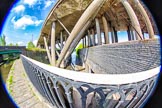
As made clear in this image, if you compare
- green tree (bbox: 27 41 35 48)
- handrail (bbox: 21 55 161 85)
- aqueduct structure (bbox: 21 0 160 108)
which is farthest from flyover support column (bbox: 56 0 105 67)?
handrail (bbox: 21 55 161 85)

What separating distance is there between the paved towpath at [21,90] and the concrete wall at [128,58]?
50 centimetres

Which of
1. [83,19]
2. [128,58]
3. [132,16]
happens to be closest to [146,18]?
[132,16]

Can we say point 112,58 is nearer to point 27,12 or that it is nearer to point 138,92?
point 138,92

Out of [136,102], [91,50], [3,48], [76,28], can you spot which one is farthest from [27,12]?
[136,102]

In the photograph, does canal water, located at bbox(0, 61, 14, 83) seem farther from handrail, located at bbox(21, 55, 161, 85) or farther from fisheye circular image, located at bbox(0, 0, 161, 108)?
handrail, located at bbox(21, 55, 161, 85)

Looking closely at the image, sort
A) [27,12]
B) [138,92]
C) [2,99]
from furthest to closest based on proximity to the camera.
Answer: [2,99] → [27,12] → [138,92]

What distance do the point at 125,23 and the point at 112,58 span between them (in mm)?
365

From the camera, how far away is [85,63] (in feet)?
3.97

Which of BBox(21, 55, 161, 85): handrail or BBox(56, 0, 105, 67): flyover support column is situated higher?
BBox(56, 0, 105, 67): flyover support column

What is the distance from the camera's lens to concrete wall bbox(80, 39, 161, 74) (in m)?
0.96

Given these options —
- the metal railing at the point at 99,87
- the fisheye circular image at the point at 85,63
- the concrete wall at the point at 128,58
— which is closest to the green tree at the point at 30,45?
the fisheye circular image at the point at 85,63

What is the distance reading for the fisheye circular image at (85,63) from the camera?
0.93m

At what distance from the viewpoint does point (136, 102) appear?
106 cm

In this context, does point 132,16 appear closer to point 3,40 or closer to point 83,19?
point 83,19
